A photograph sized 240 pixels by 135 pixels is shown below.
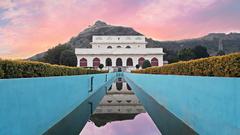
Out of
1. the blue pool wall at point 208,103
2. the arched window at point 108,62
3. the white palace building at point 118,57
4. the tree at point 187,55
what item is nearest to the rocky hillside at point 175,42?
the tree at point 187,55

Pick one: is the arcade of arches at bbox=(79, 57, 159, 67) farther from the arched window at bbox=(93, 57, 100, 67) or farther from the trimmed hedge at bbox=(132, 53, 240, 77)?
the trimmed hedge at bbox=(132, 53, 240, 77)

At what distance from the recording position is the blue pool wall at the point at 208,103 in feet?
14.0

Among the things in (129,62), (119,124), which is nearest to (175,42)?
(129,62)

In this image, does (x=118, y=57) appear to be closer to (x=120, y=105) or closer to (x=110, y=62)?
(x=110, y=62)

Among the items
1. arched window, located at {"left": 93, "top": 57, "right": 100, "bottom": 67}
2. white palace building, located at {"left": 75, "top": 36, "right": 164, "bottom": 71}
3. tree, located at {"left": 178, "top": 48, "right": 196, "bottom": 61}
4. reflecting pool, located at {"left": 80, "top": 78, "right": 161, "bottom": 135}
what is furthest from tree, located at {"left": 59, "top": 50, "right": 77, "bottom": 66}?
reflecting pool, located at {"left": 80, "top": 78, "right": 161, "bottom": 135}

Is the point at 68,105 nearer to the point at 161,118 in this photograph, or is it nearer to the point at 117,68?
the point at 161,118

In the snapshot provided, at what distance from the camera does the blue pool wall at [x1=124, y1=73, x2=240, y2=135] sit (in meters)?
4.27

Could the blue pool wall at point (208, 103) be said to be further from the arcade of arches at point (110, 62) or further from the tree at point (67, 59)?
the arcade of arches at point (110, 62)

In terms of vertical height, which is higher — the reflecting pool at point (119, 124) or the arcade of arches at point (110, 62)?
the arcade of arches at point (110, 62)

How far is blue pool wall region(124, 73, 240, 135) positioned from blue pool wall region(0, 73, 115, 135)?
311 cm

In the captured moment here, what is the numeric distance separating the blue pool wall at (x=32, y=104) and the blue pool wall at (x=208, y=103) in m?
3.11

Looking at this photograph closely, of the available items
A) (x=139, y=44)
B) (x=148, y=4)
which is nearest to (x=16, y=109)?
(x=148, y=4)

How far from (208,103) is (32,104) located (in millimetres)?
3245

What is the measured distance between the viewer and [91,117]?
26.2 feet
